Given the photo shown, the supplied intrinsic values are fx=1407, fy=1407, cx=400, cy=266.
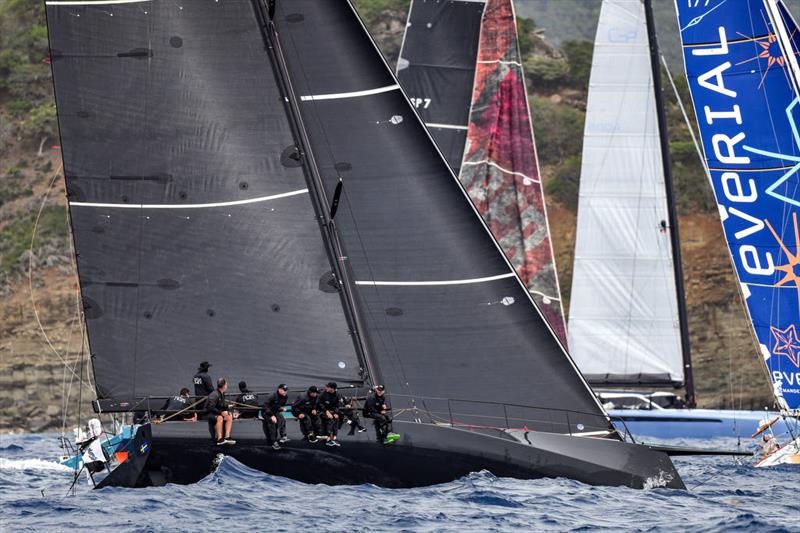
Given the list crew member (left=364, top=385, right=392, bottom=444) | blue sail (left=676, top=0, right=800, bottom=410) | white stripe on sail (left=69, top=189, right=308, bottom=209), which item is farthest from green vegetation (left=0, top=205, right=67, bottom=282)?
crew member (left=364, top=385, right=392, bottom=444)

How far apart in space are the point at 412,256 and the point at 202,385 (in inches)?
128

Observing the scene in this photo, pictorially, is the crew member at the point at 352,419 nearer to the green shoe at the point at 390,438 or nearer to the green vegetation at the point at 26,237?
the green shoe at the point at 390,438

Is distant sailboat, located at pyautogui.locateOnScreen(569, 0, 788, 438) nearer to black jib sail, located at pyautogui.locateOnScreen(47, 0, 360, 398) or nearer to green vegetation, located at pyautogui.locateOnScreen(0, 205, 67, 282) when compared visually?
black jib sail, located at pyautogui.locateOnScreen(47, 0, 360, 398)

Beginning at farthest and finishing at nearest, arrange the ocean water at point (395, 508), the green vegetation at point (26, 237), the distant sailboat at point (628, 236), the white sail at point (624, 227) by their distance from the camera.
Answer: the green vegetation at point (26, 237) < the white sail at point (624, 227) < the distant sailboat at point (628, 236) < the ocean water at point (395, 508)

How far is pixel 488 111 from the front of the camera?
34.2 meters

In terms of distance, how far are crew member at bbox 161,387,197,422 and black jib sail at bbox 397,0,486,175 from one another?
16625 millimetres

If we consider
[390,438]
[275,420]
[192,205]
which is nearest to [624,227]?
[192,205]

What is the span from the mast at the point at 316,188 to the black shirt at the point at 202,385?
202cm

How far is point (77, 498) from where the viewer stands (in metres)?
17.1

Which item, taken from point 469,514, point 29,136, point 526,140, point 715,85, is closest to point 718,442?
point 526,140

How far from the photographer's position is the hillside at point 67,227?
1805 inches

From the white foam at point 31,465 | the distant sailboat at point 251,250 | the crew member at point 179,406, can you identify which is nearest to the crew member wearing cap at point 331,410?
the distant sailboat at point 251,250

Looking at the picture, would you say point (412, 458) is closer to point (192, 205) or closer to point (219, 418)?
point (219, 418)

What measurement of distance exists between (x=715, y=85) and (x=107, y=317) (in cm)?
1086
